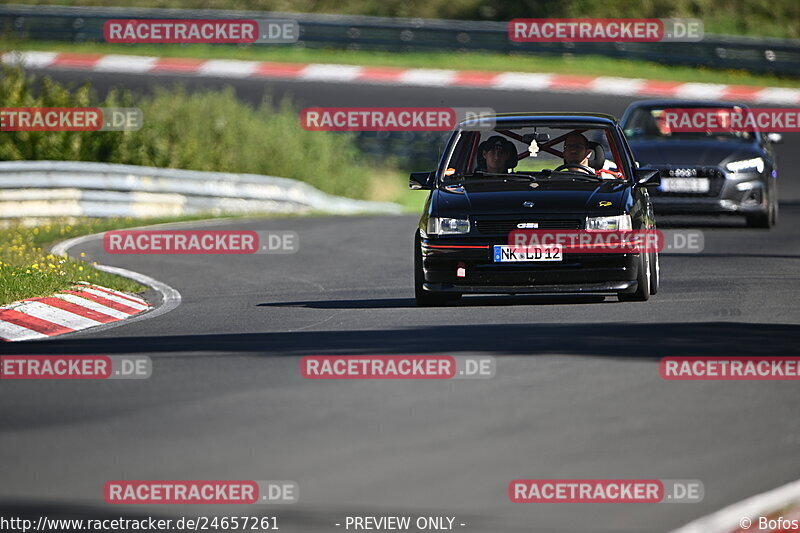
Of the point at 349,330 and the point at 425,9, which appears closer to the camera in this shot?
the point at 349,330

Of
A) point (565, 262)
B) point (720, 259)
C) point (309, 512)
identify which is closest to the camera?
point (309, 512)

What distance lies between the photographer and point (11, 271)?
14508 mm

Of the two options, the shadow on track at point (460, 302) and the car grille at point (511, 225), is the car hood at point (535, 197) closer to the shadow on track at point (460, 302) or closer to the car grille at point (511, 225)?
the car grille at point (511, 225)

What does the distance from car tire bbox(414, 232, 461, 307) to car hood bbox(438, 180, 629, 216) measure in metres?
0.38

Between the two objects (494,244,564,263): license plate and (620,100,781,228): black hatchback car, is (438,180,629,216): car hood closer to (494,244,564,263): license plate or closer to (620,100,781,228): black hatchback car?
(494,244,564,263): license plate

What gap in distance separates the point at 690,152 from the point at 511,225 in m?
8.15

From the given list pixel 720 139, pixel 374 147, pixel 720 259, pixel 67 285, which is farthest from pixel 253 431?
pixel 374 147

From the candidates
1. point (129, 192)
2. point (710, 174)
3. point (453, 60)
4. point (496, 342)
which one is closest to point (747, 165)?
point (710, 174)

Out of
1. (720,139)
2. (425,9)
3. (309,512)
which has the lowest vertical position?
(309,512)

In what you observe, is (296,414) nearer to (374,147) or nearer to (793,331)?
(793,331)

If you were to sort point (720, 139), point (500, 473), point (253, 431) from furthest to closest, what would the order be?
point (720, 139) < point (253, 431) < point (500, 473)

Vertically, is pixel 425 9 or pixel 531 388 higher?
pixel 425 9

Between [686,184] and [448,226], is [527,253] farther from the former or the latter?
[686,184]

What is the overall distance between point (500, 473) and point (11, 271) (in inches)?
344
